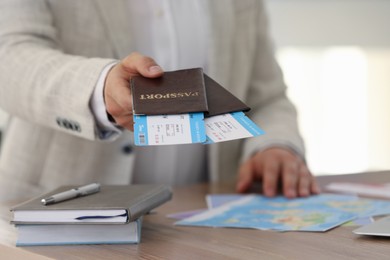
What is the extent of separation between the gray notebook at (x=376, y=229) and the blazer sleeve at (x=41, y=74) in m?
0.44

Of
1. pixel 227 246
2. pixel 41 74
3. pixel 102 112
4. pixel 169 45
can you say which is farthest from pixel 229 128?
pixel 169 45

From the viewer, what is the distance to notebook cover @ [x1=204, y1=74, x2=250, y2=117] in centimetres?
87

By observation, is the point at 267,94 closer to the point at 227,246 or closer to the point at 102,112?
the point at 102,112

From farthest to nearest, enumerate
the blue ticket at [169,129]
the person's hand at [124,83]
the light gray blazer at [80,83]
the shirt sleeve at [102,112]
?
1. the light gray blazer at [80,83]
2. the shirt sleeve at [102,112]
3. the person's hand at [124,83]
4. the blue ticket at [169,129]

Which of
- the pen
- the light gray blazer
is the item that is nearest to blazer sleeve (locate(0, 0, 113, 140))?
the light gray blazer

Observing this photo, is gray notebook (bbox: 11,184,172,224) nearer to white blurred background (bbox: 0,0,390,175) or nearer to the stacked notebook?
the stacked notebook

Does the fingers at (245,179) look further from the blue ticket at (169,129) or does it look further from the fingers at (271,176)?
the blue ticket at (169,129)

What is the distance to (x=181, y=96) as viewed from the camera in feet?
2.87

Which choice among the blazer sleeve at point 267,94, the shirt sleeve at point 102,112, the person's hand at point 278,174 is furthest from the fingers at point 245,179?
the shirt sleeve at point 102,112

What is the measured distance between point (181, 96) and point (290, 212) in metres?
0.33

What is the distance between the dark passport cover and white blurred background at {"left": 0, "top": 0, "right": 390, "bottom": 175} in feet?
12.9

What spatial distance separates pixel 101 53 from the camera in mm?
1439

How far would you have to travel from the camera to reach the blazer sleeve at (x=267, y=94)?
155cm

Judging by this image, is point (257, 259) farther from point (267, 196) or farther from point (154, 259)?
point (267, 196)
